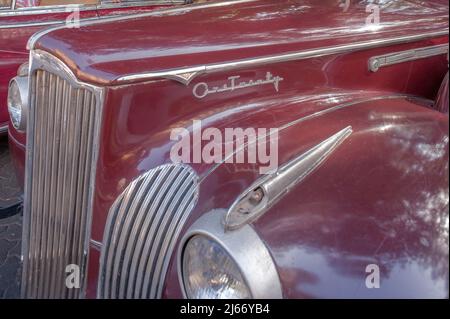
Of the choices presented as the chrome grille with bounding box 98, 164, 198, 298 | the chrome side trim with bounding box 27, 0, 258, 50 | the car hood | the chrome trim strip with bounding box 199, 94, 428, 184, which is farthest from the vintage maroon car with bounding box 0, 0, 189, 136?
the chrome grille with bounding box 98, 164, 198, 298

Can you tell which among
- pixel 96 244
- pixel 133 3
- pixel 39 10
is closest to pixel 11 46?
pixel 39 10

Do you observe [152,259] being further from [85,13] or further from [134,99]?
[85,13]

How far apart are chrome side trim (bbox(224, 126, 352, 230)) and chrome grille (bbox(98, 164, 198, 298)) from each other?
23 centimetres

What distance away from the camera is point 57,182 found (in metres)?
2.09

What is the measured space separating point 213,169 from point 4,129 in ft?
9.94

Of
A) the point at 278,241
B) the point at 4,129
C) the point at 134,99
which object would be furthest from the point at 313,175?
the point at 4,129

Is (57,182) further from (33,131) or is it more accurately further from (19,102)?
(19,102)

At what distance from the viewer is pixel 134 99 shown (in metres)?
1.94

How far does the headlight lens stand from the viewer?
136cm

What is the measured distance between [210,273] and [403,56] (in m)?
1.58

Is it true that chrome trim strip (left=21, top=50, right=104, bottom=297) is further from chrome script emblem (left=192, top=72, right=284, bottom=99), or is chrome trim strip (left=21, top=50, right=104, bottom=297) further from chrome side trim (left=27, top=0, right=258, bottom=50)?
chrome script emblem (left=192, top=72, right=284, bottom=99)

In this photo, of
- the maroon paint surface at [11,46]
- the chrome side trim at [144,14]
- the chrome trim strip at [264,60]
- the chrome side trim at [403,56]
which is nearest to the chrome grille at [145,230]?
the chrome trim strip at [264,60]

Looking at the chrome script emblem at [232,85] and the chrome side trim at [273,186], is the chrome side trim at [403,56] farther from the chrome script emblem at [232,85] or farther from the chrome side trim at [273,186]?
the chrome side trim at [273,186]

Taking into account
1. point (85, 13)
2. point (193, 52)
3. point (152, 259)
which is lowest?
point (152, 259)
